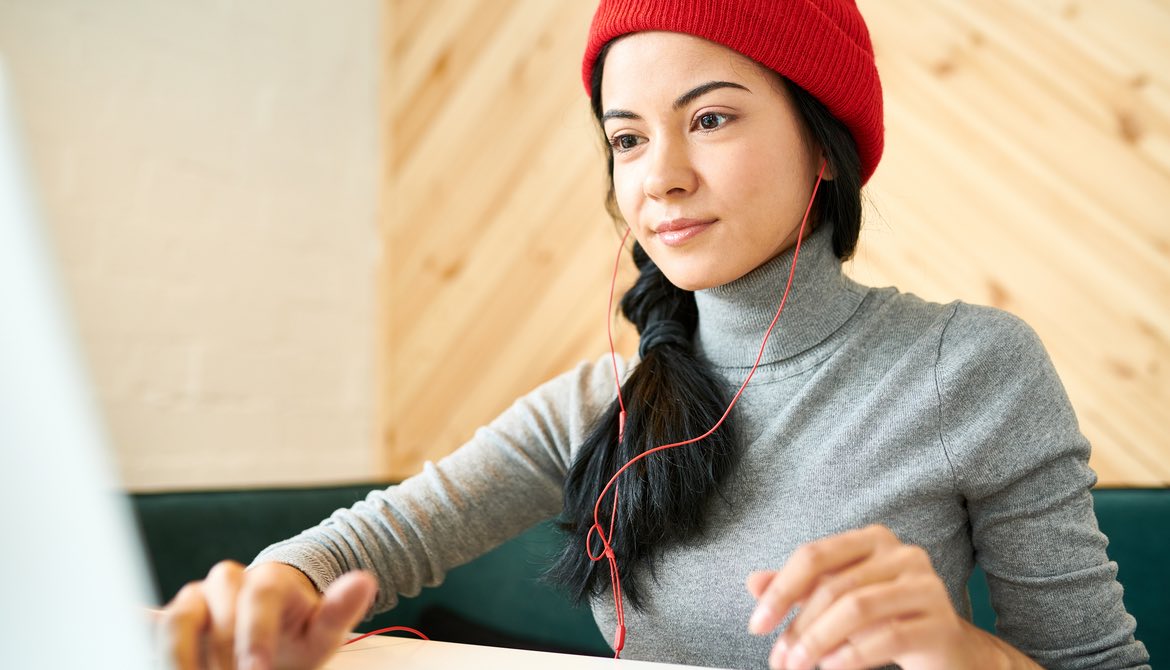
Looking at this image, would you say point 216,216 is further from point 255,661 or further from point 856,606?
point 856,606

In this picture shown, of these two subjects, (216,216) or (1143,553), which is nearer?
(1143,553)

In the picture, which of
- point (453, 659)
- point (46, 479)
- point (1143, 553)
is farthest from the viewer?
point (1143, 553)

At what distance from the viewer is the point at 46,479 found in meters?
0.32

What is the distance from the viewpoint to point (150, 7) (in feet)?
5.65

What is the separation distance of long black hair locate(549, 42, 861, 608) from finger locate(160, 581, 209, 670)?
1.46 ft

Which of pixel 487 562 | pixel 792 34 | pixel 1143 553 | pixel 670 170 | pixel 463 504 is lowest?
pixel 487 562

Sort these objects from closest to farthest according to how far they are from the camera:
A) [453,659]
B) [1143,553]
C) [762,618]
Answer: [762,618], [453,659], [1143,553]

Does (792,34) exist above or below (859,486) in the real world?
above

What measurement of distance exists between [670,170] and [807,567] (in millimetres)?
459

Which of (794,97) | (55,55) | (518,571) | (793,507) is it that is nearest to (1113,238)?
(794,97)

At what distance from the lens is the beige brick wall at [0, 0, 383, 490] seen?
1599mm

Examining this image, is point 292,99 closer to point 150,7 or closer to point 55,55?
point 150,7

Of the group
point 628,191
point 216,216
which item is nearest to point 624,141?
point 628,191

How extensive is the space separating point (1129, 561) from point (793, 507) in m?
0.61
